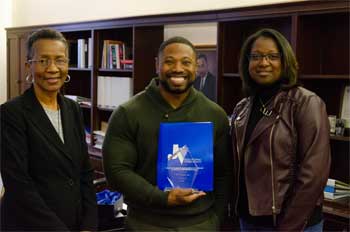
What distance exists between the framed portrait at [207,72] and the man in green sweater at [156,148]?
4.84ft

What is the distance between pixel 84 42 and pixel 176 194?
3.00 meters

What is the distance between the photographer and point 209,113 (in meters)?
1.77

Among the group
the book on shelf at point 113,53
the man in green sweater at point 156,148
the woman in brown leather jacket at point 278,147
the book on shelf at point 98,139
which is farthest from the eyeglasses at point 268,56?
the book on shelf at point 98,139

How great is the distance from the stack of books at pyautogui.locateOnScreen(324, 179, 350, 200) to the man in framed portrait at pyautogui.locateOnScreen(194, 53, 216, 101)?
3.51 ft

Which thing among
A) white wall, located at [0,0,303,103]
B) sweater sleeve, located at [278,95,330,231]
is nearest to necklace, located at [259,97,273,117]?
sweater sleeve, located at [278,95,330,231]

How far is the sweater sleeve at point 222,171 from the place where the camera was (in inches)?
70.6

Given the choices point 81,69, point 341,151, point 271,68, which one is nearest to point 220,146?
point 271,68

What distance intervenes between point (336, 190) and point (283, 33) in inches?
44.0

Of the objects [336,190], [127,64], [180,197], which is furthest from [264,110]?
A: [127,64]

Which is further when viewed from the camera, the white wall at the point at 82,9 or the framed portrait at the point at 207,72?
the white wall at the point at 82,9

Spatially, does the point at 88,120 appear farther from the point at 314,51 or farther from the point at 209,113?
the point at 209,113

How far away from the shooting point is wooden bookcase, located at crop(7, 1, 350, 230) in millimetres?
2576

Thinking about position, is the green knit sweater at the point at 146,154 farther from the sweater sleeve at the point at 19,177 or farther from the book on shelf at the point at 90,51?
the book on shelf at the point at 90,51

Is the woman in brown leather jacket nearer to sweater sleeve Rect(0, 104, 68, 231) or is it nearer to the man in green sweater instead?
the man in green sweater
